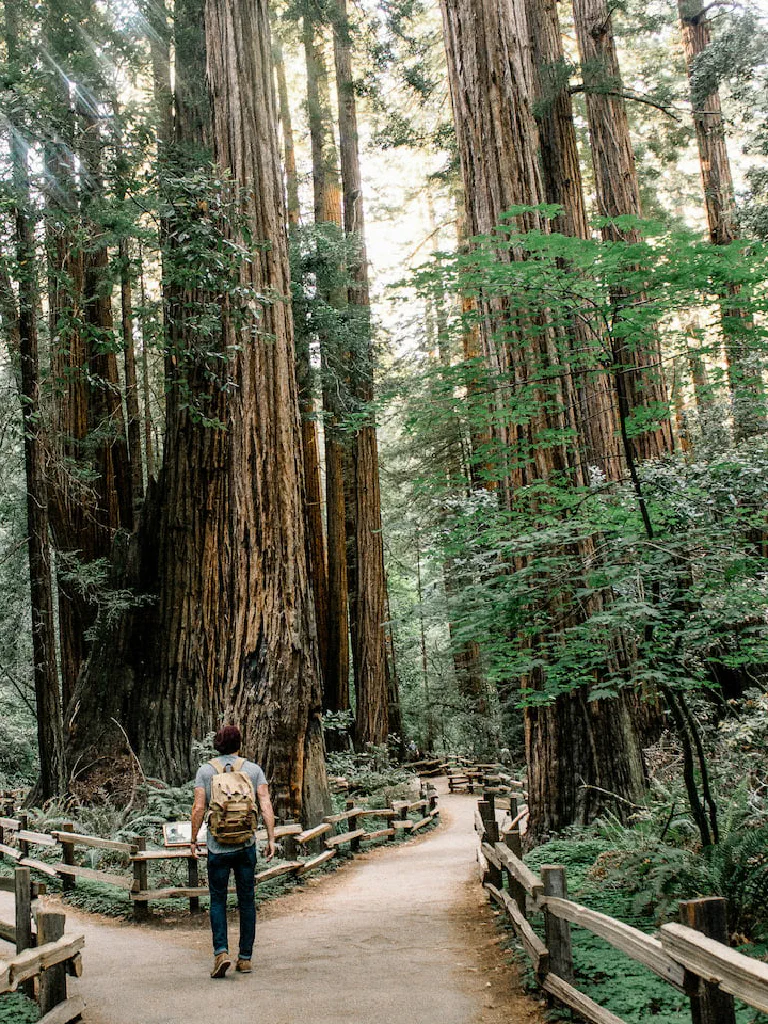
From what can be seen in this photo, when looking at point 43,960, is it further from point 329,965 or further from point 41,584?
point 41,584

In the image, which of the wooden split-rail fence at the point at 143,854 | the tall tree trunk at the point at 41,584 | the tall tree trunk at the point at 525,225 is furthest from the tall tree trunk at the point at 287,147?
the wooden split-rail fence at the point at 143,854

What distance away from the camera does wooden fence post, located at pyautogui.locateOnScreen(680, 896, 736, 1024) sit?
2853 mm

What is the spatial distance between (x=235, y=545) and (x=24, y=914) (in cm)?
559

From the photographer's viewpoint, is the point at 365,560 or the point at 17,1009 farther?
the point at 365,560

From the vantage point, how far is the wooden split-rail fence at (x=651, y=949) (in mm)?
2674

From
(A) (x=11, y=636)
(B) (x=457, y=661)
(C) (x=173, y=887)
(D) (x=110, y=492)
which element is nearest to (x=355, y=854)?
(C) (x=173, y=887)

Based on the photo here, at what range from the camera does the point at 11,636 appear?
58.3ft

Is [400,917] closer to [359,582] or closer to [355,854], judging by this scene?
[355,854]

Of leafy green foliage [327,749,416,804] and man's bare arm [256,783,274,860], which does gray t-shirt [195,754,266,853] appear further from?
leafy green foliage [327,749,416,804]

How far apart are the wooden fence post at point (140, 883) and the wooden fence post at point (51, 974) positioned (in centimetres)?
296

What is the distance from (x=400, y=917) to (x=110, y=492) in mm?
8689

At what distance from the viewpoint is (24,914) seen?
4.91 meters

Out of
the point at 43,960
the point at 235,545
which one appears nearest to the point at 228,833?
the point at 43,960

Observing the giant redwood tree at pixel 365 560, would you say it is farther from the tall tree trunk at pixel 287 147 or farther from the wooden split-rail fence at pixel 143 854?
the wooden split-rail fence at pixel 143 854
